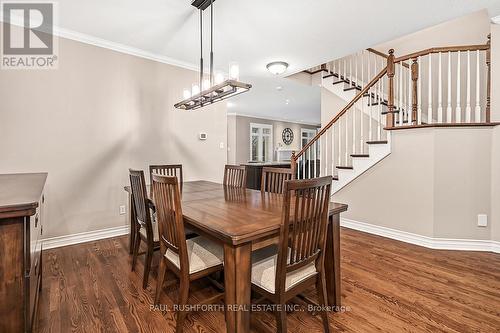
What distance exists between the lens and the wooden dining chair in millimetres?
1293

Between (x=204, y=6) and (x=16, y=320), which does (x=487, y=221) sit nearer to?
(x=204, y=6)

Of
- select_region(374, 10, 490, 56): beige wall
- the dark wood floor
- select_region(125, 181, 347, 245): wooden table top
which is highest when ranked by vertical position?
select_region(374, 10, 490, 56): beige wall

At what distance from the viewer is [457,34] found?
426cm

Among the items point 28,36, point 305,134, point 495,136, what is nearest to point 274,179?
point 495,136

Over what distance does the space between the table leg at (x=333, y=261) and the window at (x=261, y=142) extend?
769 cm

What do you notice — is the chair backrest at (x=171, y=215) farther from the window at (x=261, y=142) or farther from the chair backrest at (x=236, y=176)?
the window at (x=261, y=142)

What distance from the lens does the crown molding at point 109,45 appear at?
2950mm

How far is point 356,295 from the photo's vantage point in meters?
1.99

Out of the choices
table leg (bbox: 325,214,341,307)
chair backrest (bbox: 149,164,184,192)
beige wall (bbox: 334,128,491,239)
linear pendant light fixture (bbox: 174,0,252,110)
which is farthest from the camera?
chair backrest (bbox: 149,164,184,192)

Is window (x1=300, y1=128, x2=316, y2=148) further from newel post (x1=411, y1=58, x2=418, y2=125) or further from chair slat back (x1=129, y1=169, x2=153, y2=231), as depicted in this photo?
chair slat back (x1=129, y1=169, x2=153, y2=231)

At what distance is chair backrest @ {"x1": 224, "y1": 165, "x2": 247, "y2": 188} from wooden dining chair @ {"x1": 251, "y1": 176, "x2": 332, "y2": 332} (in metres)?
1.40

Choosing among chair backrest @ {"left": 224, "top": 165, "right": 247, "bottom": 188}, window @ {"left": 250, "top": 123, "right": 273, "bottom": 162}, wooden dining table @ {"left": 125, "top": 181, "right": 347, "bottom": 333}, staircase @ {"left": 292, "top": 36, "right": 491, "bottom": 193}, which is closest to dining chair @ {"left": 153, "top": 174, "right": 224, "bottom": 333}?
wooden dining table @ {"left": 125, "top": 181, "right": 347, "bottom": 333}

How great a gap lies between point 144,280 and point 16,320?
1.02m

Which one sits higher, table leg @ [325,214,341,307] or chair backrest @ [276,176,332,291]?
chair backrest @ [276,176,332,291]
